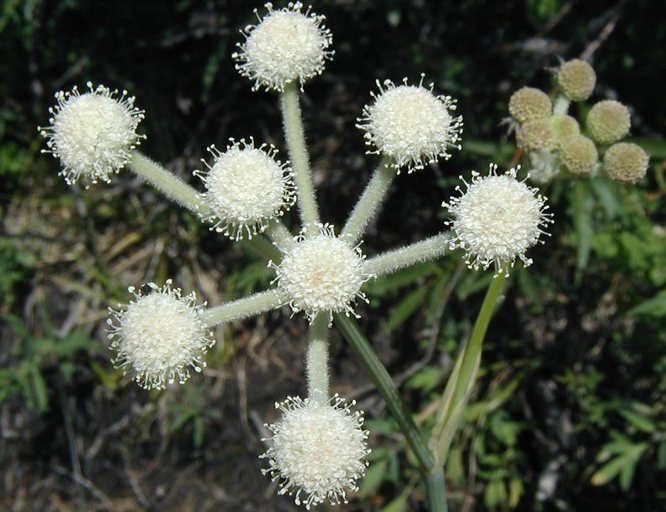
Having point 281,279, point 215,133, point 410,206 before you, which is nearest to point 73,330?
point 215,133

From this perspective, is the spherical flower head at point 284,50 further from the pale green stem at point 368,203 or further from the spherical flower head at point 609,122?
the spherical flower head at point 609,122

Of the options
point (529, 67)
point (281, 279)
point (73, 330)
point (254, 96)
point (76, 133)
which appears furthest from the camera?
point (73, 330)

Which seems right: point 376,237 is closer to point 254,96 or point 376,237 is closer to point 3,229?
point 254,96

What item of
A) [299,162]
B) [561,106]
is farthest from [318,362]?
Result: [561,106]

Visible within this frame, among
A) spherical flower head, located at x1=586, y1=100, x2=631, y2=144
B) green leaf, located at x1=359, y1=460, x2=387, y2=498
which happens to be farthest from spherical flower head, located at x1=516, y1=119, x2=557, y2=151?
green leaf, located at x1=359, y1=460, x2=387, y2=498

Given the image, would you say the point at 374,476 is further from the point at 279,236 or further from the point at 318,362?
the point at 279,236

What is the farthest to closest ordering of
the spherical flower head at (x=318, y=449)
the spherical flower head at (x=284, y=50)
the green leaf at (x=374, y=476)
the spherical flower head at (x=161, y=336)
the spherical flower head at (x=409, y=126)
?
1. the green leaf at (x=374, y=476)
2. the spherical flower head at (x=284, y=50)
3. the spherical flower head at (x=409, y=126)
4. the spherical flower head at (x=161, y=336)
5. the spherical flower head at (x=318, y=449)

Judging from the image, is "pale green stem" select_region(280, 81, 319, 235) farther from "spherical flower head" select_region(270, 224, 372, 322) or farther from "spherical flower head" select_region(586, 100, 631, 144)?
"spherical flower head" select_region(586, 100, 631, 144)

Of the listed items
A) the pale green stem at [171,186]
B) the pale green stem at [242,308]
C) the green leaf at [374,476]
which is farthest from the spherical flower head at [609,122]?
the green leaf at [374,476]
